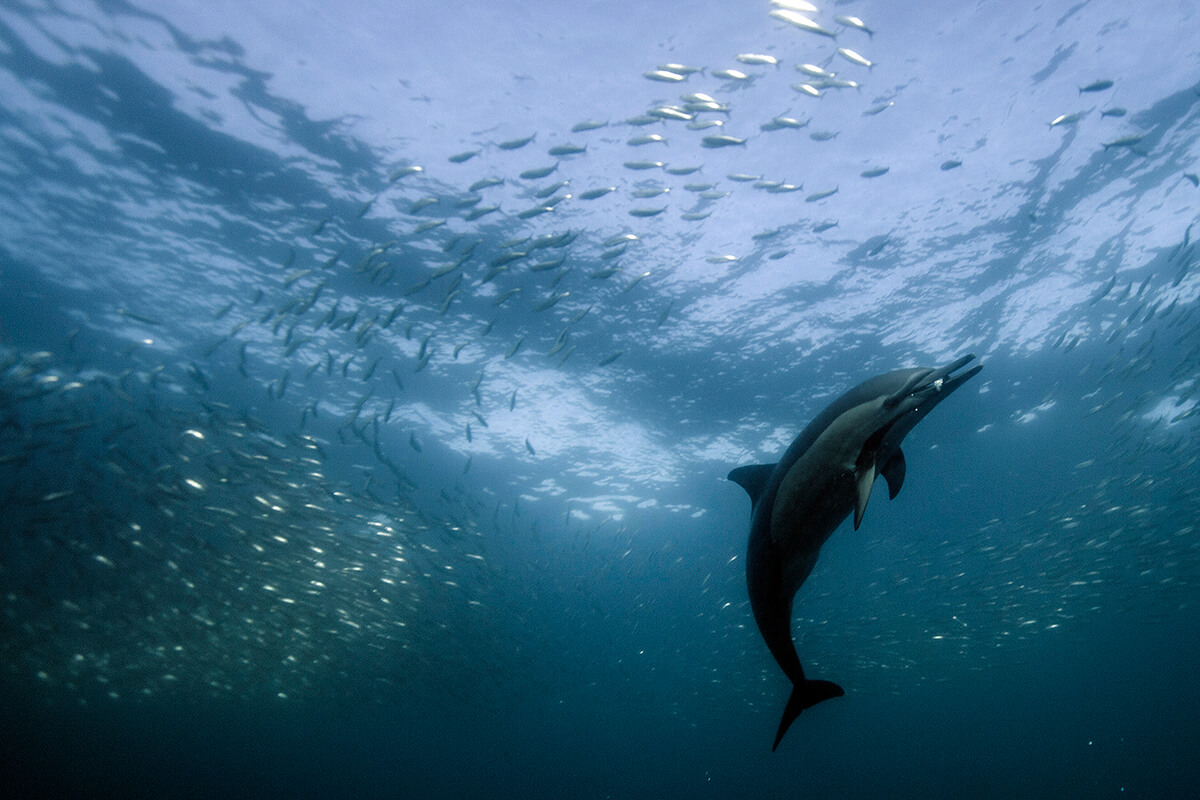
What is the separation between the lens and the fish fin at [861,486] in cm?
237

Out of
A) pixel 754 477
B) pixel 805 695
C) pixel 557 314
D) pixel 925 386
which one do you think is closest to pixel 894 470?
pixel 754 477

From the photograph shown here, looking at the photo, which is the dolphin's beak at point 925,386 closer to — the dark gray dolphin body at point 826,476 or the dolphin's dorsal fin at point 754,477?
the dark gray dolphin body at point 826,476

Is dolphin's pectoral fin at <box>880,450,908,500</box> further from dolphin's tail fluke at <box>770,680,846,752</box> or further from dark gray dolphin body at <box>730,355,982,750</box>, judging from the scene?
dolphin's tail fluke at <box>770,680,846,752</box>

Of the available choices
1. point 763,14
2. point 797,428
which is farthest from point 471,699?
point 763,14

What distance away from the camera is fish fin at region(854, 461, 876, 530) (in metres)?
2.37

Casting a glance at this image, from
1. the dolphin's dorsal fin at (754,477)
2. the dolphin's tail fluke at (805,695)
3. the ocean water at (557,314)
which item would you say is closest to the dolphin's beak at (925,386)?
the dolphin's dorsal fin at (754,477)

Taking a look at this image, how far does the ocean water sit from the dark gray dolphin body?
18.7 ft

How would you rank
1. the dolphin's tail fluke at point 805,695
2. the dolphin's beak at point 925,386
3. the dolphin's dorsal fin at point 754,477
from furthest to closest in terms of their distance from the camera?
the dolphin's tail fluke at point 805,695
the dolphin's dorsal fin at point 754,477
the dolphin's beak at point 925,386

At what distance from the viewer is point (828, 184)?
11.0 m

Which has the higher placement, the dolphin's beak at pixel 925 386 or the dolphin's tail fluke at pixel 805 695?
the dolphin's beak at pixel 925 386

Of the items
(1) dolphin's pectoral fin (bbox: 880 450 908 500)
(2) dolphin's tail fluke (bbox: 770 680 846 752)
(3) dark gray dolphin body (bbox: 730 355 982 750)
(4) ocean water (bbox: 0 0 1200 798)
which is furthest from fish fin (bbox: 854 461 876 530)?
(4) ocean water (bbox: 0 0 1200 798)

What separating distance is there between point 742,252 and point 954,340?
7.53 m

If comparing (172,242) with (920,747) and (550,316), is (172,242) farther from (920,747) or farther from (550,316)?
(920,747)

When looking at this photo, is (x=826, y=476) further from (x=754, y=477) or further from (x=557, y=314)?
(x=557, y=314)
